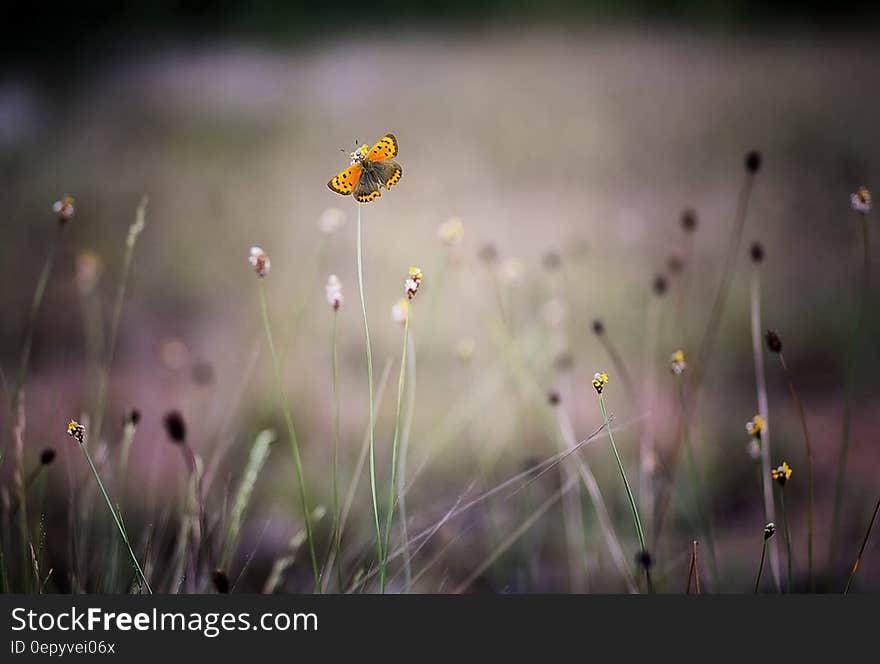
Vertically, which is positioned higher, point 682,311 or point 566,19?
point 566,19

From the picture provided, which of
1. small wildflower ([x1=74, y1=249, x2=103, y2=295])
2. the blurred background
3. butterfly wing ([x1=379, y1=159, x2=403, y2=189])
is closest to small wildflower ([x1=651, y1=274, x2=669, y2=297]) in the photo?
the blurred background

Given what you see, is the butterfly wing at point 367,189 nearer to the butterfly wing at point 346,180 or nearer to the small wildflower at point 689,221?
the butterfly wing at point 346,180

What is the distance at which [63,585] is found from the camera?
800 mm

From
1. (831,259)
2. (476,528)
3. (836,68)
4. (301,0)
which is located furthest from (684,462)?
(301,0)

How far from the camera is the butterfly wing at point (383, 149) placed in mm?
661

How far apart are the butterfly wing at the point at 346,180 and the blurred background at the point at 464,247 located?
22 centimetres

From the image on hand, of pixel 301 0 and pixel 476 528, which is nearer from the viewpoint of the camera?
pixel 476 528

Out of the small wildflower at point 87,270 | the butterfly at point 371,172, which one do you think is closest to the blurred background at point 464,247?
the small wildflower at point 87,270

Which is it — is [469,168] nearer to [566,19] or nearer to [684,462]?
[566,19]

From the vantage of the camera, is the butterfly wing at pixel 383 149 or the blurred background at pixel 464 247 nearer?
the butterfly wing at pixel 383 149

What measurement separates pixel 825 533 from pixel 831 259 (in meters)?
0.57

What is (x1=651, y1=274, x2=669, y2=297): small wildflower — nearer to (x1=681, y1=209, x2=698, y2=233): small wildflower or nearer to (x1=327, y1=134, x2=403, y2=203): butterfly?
(x1=681, y1=209, x2=698, y2=233): small wildflower

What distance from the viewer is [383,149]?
2.18 feet

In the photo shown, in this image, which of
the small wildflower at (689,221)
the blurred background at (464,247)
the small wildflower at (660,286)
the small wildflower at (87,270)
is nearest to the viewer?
the small wildflower at (689,221)
